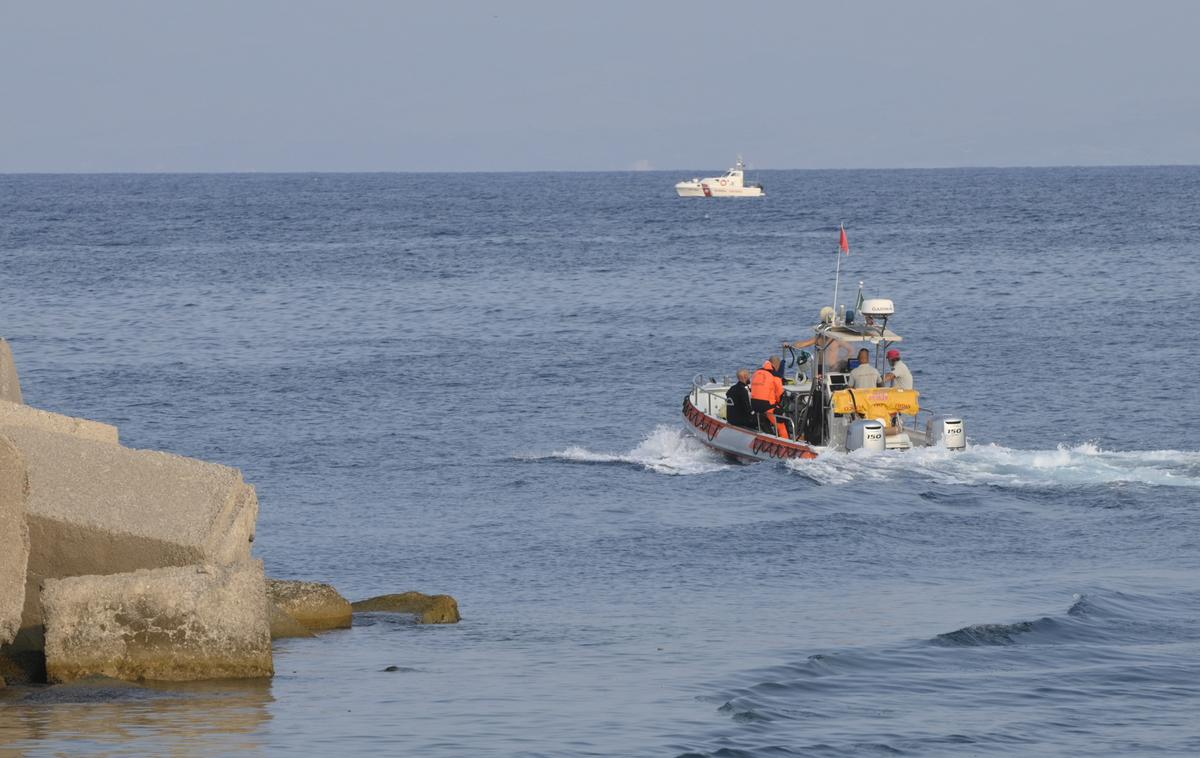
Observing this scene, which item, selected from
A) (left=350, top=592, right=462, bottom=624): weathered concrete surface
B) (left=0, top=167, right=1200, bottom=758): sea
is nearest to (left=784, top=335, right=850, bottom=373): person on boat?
(left=0, top=167, right=1200, bottom=758): sea

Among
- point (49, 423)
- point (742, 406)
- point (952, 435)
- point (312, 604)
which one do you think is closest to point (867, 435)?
point (952, 435)

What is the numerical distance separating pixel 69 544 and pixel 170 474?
1196 millimetres

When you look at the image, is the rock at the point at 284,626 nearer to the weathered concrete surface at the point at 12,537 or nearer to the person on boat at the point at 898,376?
the weathered concrete surface at the point at 12,537

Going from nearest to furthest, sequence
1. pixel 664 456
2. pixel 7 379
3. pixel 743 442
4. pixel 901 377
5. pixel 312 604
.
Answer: pixel 312 604 → pixel 7 379 → pixel 901 377 → pixel 743 442 → pixel 664 456

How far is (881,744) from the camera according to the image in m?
11.6

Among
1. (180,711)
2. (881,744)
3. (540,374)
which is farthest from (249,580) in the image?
(540,374)

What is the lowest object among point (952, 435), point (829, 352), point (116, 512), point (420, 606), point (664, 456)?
point (664, 456)

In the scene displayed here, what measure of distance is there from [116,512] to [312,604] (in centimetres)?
243

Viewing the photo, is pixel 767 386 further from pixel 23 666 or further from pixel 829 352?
→ pixel 23 666

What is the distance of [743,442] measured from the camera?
2559cm

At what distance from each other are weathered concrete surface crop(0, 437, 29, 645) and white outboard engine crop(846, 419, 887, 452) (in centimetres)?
1469

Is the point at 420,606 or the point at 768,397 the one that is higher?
the point at 768,397

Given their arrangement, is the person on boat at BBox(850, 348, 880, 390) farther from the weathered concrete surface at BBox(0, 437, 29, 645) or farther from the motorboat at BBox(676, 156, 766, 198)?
the motorboat at BBox(676, 156, 766, 198)

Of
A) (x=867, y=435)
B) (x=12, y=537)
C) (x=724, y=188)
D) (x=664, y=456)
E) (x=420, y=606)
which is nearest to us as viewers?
(x=12, y=537)
